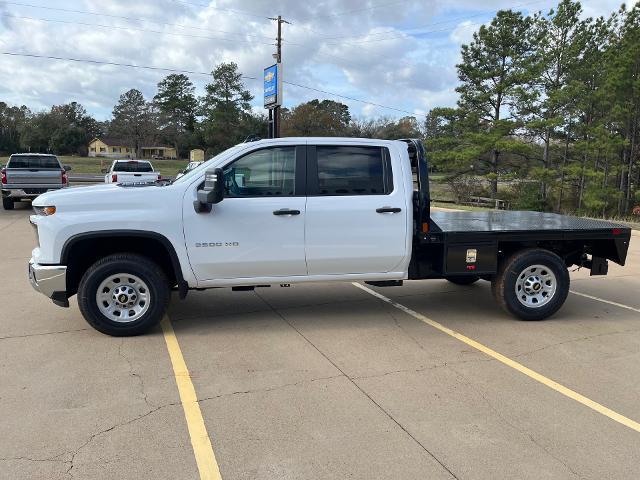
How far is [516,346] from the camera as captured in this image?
5199 millimetres

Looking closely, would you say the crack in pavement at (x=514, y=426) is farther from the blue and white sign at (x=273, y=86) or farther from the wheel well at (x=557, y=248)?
the blue and white sign at (x=273, y=86)

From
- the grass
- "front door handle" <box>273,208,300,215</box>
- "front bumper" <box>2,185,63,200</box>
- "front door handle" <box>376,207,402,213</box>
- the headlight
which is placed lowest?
"front bumper" <box>2,185,63,200</box>

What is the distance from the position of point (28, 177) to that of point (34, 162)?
2.54ft

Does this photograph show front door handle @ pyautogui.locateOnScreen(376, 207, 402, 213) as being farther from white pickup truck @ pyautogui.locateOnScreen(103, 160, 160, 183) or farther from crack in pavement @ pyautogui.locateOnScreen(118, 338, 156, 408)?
white pickup truck @ pyautogui.locateOnScreen(103, 160, 160, 183)

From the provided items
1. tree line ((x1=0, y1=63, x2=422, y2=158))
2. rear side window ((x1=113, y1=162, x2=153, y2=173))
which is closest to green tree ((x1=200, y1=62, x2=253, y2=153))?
tree line ((x1=0, y1=63, x2=422, y2=158))

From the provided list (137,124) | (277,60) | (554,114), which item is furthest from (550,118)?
(137,124)

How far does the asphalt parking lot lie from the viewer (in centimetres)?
314

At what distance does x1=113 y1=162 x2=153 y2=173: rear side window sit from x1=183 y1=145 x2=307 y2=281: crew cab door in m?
14.9

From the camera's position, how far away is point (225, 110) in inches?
3366

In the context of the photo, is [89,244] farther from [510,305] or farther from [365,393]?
[510,305]

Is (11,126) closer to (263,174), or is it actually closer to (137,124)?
(137,124)

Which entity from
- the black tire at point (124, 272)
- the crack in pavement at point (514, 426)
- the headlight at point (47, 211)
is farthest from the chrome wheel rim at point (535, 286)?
the headlight at point (47, 211)

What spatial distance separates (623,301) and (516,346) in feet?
9.33

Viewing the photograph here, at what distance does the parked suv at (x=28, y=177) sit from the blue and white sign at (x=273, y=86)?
14.6 m
